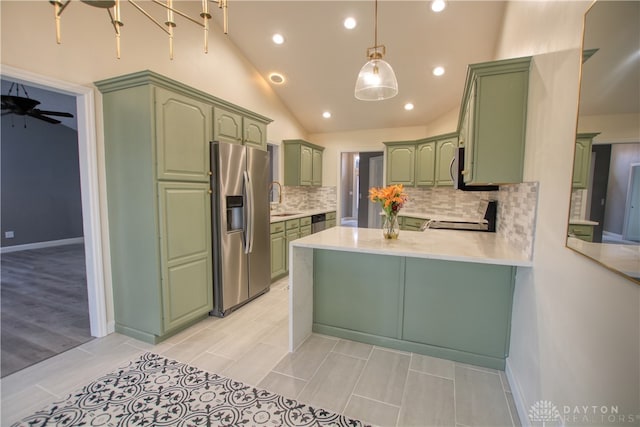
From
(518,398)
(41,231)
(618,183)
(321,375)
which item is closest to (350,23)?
(618,183)

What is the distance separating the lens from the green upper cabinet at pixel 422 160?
4.60 meters

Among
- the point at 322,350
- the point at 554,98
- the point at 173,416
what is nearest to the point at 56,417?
the point at 173,416

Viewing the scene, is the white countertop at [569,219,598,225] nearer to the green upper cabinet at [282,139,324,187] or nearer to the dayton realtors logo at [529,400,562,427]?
the dayton realtors logo at [529,400,562,427]

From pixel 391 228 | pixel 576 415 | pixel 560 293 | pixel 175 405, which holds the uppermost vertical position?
pixel 391 228

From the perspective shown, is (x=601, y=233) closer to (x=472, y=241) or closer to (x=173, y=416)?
(x=472, y=241)

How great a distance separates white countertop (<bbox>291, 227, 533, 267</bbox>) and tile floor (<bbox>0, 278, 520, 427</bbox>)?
0.88 meters

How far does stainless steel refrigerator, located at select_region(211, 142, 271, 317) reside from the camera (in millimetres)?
2865

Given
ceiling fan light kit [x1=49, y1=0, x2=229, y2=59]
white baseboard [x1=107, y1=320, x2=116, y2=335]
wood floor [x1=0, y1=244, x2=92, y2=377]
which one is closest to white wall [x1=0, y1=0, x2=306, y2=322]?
white baseboard [x1=107, y1=320, x2=116, y2=335]

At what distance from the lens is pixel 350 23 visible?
354 centimetres

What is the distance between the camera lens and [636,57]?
0.77 m

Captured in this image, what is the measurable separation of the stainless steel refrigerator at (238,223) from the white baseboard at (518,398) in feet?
8.16

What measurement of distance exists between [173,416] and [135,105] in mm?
2249

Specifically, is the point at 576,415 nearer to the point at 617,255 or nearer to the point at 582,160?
the point at 617,255

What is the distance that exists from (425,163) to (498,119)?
9.90 ft
